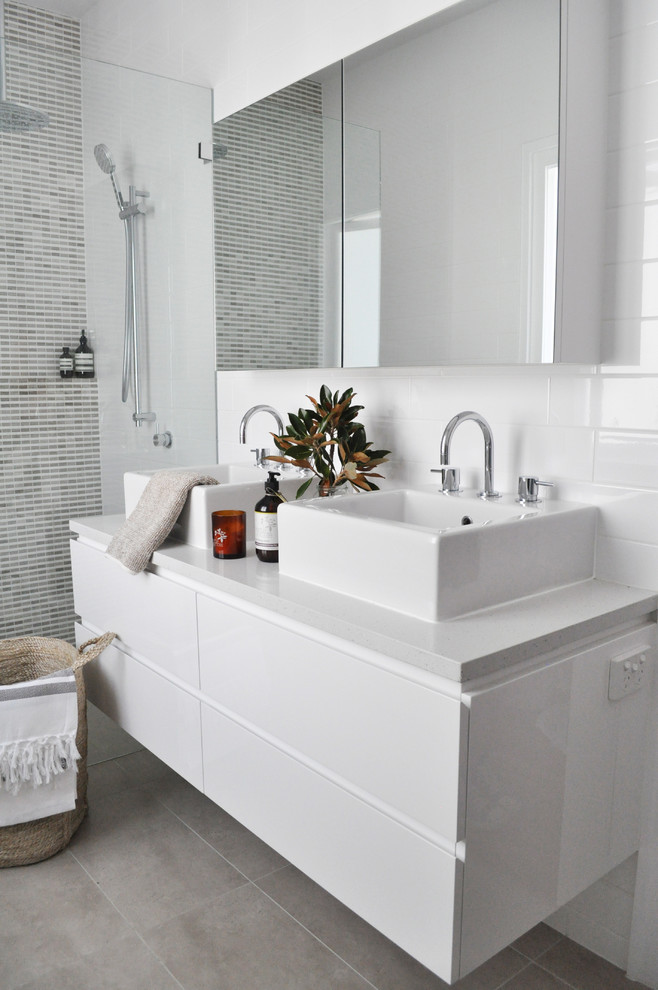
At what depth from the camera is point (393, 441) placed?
7.03 ft

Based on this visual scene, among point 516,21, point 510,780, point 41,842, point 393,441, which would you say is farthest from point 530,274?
point 41,842

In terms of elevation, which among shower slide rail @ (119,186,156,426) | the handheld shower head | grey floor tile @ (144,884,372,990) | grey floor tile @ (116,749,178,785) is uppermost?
the handheld shower head

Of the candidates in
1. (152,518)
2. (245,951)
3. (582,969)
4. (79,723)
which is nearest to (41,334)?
(152,518)

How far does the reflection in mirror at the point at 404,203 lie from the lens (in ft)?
5.17

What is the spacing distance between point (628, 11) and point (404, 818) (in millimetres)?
1543

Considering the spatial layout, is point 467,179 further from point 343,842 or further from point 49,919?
point 49,919

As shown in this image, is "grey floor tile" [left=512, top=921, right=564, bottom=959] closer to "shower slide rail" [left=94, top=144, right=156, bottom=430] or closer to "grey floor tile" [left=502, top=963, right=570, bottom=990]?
"grey floor tile" [left=502, top=963, right=570, bottom=990]

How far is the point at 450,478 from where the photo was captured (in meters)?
1.83

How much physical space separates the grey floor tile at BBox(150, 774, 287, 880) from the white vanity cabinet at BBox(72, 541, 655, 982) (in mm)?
391

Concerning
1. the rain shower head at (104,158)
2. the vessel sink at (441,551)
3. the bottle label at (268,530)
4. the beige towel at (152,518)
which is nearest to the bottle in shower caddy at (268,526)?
the bottle label at (268,530)

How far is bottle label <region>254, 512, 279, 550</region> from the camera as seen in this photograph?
1.81 meters

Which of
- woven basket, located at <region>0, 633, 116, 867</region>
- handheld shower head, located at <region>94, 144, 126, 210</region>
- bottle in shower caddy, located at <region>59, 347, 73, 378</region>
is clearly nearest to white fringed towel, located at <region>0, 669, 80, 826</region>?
woven basket, located at <region>0, 633, 116, 867</region>

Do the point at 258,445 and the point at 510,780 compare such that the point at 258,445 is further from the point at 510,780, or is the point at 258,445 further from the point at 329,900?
the point at 510,780

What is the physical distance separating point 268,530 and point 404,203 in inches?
32.5
